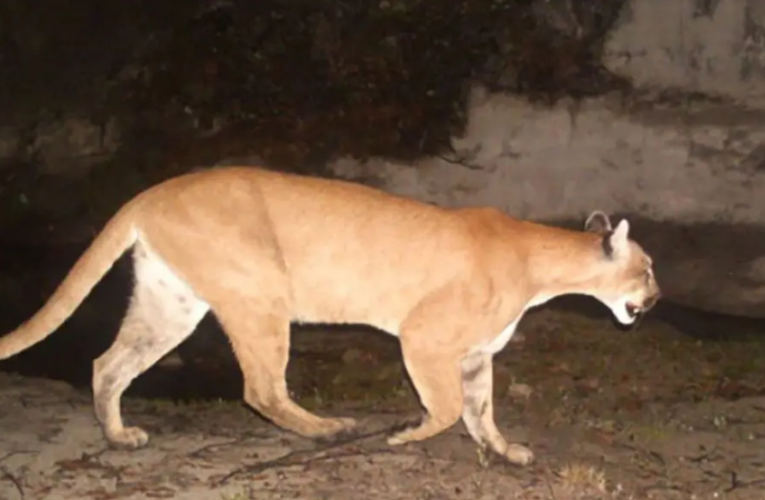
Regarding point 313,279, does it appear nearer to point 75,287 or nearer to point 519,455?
point 75,287

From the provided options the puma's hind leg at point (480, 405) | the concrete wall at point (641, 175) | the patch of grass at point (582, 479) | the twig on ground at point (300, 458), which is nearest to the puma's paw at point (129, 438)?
the twig on ground at point (300, 458)

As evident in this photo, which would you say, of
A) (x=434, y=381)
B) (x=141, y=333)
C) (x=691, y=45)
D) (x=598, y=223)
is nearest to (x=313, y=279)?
(x=434, y=381)

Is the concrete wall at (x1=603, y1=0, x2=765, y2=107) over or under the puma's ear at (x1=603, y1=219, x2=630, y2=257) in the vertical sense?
over

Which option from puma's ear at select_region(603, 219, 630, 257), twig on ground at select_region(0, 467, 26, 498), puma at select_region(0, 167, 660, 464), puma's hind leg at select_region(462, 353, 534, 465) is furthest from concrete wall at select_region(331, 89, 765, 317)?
twig on ground at select_region(0, 467, 26, 498)

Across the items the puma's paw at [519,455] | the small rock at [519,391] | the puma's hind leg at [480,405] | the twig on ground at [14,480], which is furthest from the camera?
the small rock at [519,391]

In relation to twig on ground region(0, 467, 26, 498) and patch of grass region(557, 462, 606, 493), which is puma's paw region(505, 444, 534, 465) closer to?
patch of grass region(557, 462, 606, 493)

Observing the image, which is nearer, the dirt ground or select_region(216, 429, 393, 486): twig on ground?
the dirt ground

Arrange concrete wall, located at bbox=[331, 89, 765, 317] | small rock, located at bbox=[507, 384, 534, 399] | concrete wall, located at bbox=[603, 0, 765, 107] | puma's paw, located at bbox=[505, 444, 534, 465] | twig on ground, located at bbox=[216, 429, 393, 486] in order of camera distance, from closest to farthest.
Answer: twig on ground, located at bbox=[216, 429, 393, 486] → puma's paw, located at bbox=[505, 444, 534, 465] → small rock, located at bbox=[507, 384, 534, 399] → concrete wall, located at bbox=[331, 89, 765, 317] → concrete wall, located at bbox=[603, 0, 765, 107]

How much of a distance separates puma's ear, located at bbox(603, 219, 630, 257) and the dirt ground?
963 millimetres

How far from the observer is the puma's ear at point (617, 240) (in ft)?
17.9

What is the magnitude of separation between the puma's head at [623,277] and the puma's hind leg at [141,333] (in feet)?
6.75

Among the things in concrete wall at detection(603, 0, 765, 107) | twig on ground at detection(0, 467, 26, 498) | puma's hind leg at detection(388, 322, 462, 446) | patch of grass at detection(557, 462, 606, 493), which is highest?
concrete wall at detection(603, 0, 765, 107)

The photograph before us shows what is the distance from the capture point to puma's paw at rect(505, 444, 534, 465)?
16.9 feet

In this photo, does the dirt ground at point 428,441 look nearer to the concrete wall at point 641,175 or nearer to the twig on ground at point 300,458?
the twig on ground at point 300,458
